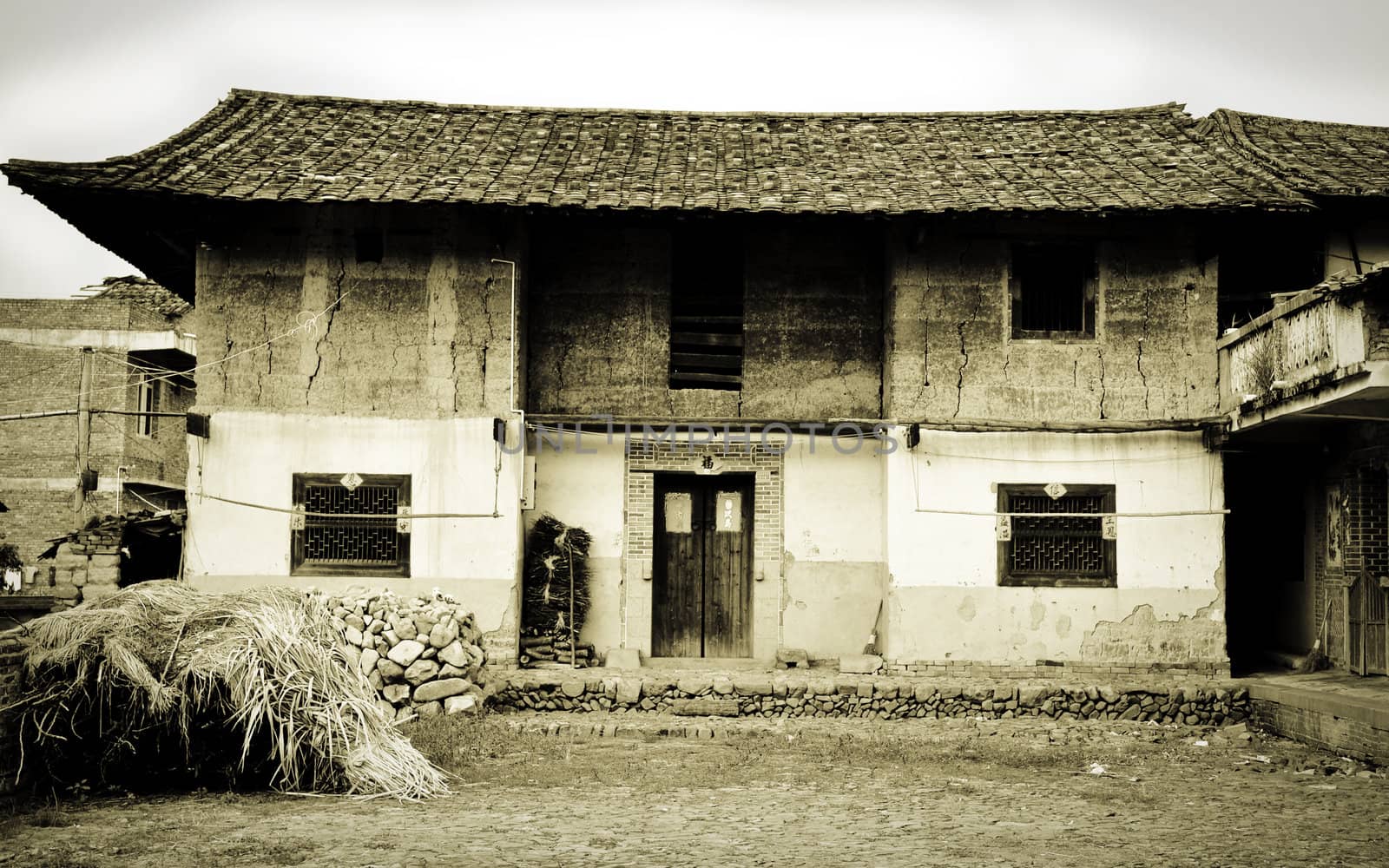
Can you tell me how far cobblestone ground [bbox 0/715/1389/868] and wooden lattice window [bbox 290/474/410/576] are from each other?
2.72 metres

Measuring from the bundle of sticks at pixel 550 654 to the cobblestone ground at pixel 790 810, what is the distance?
171 centimetres

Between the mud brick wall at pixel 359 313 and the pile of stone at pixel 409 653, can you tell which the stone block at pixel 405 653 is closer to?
the pile of stone at pixel 409 653

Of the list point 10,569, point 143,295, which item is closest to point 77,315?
point 143,295

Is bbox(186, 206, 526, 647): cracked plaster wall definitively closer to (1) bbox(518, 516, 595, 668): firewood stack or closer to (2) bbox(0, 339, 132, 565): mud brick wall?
(1) bbox(518, 516, 595, 668): firewood stack

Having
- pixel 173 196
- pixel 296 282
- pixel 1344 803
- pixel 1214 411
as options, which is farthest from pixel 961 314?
pixel 173 196

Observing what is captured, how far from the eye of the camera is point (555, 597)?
13859mm

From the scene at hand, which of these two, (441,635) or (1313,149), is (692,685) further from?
(1313,149)

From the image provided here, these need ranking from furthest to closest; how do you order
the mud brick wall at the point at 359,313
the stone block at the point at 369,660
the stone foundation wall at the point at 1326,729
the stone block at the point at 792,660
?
1. the stone block at the point at 792,660
2. the mud brick wall at the point at 359,313
3. the stone block at the point at 369,660
4. the stone foundation wall at the point at 1326,729

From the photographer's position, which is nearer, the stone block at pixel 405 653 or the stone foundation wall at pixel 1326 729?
the stone foundation wall at pixel 1326 729

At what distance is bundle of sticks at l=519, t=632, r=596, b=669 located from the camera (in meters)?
13.6

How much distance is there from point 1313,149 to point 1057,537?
6244 mm

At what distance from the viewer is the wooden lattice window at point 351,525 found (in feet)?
44.0

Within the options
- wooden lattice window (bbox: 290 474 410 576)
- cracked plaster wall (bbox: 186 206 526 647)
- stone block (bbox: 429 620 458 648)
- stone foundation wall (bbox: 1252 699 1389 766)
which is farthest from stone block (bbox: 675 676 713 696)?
stone foundation wall (bbox: 1252 699 1389 766)

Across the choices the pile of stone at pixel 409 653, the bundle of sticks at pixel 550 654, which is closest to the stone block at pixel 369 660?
the pile of stone at pixel 409 653
